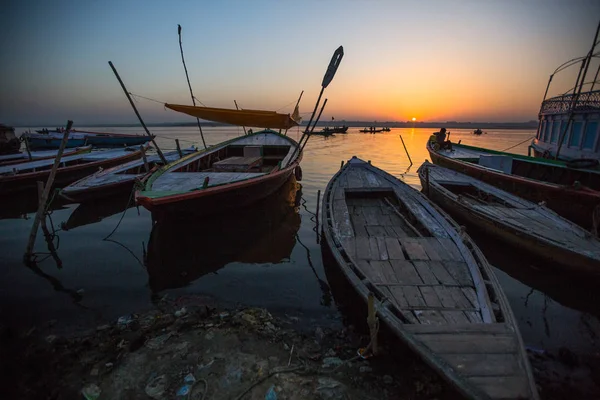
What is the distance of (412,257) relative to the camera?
5.33m

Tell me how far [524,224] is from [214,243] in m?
9.10

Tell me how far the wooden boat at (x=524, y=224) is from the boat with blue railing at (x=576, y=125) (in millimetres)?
4865

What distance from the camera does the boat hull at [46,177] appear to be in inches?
487

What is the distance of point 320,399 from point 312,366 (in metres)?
0.59

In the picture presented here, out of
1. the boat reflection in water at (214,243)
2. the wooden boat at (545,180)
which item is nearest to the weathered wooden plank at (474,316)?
the boat reflection in water at (214,243)

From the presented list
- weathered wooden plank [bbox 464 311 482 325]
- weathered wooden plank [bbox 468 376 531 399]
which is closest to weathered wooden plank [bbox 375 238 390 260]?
weathered wooden plank [bbox 464 311 482 325]

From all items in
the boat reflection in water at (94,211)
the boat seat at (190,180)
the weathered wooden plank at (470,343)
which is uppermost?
the boat seat at (190,180)

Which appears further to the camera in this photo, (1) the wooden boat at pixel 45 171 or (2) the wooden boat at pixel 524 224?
(1) the wooden boat at pixel 45 171

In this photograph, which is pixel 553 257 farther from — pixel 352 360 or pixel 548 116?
pixel 548 116

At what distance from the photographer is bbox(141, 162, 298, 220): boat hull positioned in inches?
284

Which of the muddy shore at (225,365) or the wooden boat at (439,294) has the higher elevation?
the wooden boat at (439,294)

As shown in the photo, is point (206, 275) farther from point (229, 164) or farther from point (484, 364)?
point (484, 364)

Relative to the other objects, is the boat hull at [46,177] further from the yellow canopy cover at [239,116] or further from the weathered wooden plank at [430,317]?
the weathered wooden plank at [430,317]

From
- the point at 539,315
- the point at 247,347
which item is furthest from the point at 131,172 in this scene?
the point at 539,315
